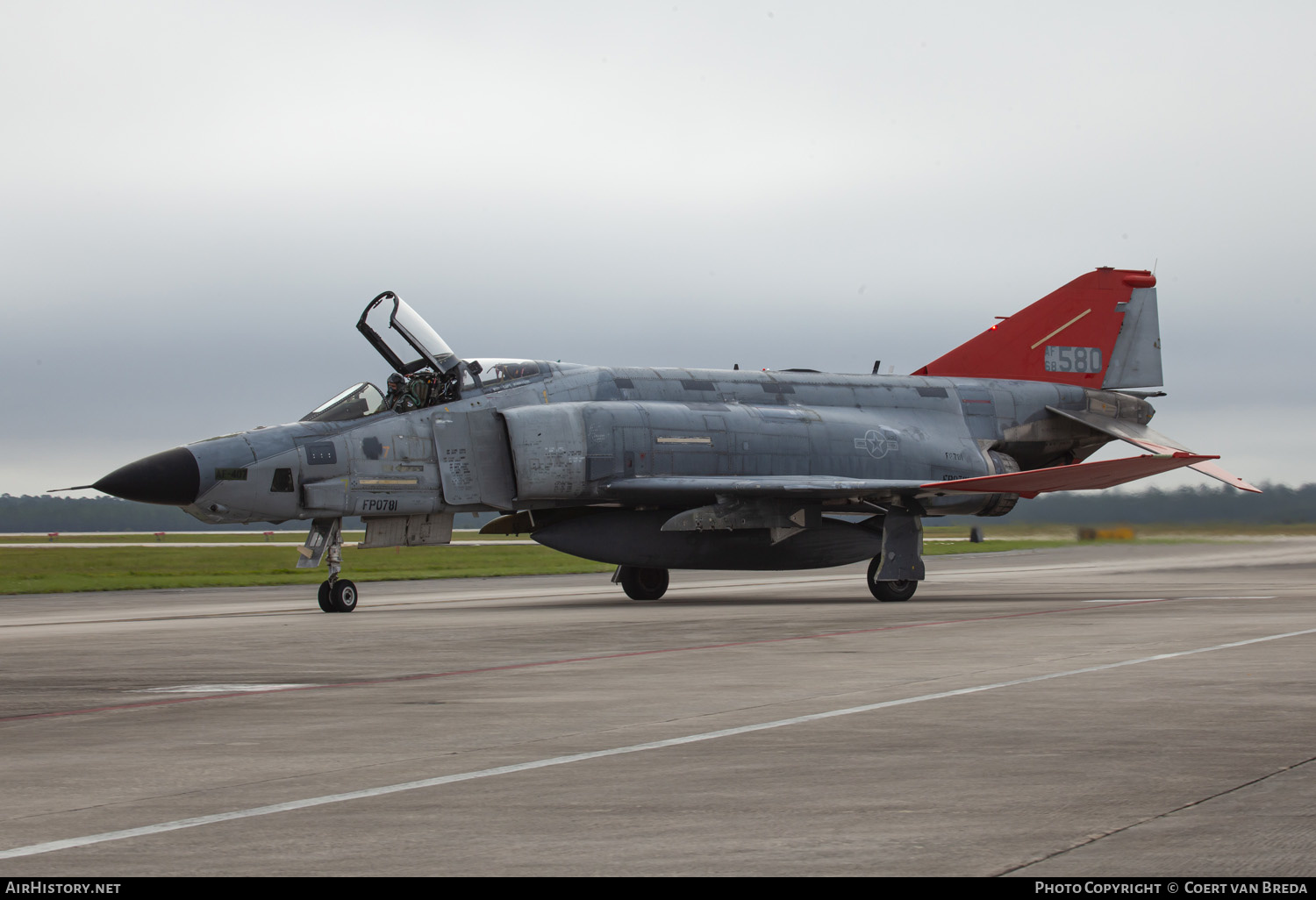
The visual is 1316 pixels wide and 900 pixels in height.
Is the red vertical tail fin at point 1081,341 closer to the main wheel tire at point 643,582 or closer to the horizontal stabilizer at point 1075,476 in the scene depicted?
the horizontal stabilizer at point 1075,476

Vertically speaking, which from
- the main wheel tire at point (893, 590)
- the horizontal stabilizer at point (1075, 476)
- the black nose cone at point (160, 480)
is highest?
the black nose cone at point (160, 480)

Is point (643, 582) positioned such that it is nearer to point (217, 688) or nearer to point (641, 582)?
point (641, 582)

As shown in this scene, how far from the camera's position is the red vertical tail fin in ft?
87.4

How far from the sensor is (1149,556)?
40750 millimetres

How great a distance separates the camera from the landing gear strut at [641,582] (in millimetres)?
23328

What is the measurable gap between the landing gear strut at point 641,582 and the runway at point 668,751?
751cm

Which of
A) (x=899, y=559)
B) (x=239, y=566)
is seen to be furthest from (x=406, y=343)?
(x=239, y=566)

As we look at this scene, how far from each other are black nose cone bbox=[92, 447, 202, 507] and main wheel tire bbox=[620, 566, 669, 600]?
25.5ft

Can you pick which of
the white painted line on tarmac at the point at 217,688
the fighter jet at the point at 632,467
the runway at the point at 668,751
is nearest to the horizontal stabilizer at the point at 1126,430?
the fighter jet at the point at 632,467

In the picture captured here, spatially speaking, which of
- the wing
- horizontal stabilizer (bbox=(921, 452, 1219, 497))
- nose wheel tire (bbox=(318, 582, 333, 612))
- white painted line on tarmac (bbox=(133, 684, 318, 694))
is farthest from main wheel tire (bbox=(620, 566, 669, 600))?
white painted line on tarmac (bbox=(133, 684, 318, 694))

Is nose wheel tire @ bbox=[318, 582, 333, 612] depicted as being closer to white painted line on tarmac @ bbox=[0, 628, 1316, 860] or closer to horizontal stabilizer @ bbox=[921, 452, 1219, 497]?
horizontal stabilizer @ bbox=[921, 452, 1219, 497]
